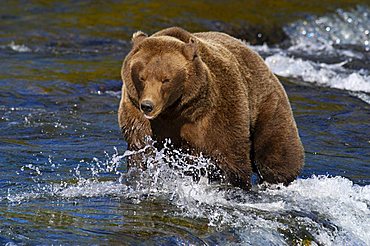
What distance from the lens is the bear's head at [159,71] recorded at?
20.5ft

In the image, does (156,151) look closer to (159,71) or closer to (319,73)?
(159,71)

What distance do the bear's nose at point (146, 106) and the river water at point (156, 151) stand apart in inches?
28.8

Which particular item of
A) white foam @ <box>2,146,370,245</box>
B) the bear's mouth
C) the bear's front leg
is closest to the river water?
white foam @ <box>2,146,370,245</box>

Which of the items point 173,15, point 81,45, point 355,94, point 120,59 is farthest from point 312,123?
point 173,15

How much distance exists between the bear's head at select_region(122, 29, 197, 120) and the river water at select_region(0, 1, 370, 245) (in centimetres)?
62

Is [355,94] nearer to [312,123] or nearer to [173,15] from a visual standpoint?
[312,123]

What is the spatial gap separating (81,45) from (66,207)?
952 centimetres

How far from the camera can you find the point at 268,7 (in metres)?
18.9

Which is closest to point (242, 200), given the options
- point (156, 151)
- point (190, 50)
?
point (156, 151)

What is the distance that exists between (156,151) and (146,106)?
0.75 m

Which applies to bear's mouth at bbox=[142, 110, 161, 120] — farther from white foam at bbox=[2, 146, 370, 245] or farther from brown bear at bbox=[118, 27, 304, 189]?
white foam at bbox=[2, 146, 370, 245]

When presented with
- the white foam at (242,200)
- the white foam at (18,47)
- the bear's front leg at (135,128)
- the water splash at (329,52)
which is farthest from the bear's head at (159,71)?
the white foam at (18,47)

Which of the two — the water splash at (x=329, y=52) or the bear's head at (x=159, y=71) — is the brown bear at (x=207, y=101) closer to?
the bear's head at (x=159, y=71)

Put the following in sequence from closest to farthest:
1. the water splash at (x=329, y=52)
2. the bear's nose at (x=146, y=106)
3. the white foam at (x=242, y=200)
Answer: the bear's nose at (x=146, y=106) → the white foam at (x=242, y=200) → the water splash at (x=329, y=52)
